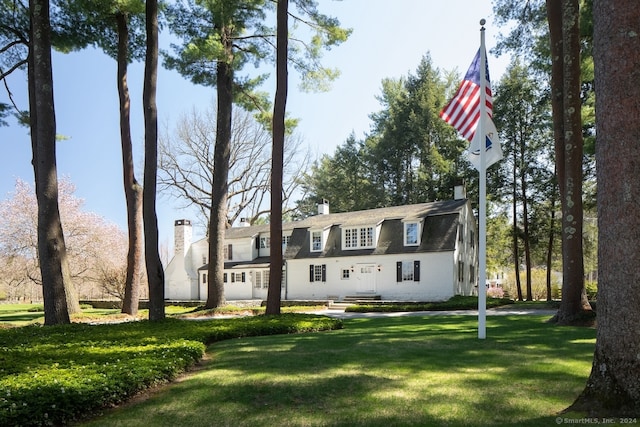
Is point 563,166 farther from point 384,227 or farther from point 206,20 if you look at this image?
point 384,227

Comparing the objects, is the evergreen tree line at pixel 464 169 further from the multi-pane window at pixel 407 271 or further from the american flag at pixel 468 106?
the american flag at pixel 468 106

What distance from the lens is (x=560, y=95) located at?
491 inches

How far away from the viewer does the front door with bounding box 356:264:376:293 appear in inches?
1075

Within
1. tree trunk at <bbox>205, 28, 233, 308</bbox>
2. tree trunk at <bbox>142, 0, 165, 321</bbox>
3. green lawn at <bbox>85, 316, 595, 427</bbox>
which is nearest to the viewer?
green lawn at <bbox>85, 316, 595, 427</bbox>

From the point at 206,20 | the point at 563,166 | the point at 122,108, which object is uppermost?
the point at 206,20

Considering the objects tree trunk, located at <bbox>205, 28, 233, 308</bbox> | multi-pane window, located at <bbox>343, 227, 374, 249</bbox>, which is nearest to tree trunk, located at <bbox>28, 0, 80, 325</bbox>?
tree trunk, located at <bbox>205, 28, 233, 308</bbox>

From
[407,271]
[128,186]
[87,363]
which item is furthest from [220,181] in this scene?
[87,363]

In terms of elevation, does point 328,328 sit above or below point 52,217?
below

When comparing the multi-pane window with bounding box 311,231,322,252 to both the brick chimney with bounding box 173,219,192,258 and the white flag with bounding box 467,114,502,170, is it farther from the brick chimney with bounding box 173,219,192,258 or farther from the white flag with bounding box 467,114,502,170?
the white flag with bounding box 467,114,502,170

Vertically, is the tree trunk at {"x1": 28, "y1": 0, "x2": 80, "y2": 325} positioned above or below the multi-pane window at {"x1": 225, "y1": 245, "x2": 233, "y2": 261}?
above

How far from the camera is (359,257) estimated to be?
1096 inches

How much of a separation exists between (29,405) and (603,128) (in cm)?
577

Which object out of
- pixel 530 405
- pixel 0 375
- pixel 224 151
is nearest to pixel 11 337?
pixel 0 375

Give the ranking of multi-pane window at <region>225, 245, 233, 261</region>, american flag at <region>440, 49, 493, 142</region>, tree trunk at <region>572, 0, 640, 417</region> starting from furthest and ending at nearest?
multi-pane window at <region>225, 245, 233, 261</region>, american flag at <region>440, 49, 493, 142</region>, tree trunk at <region>572, 0, 640, 417</region>
